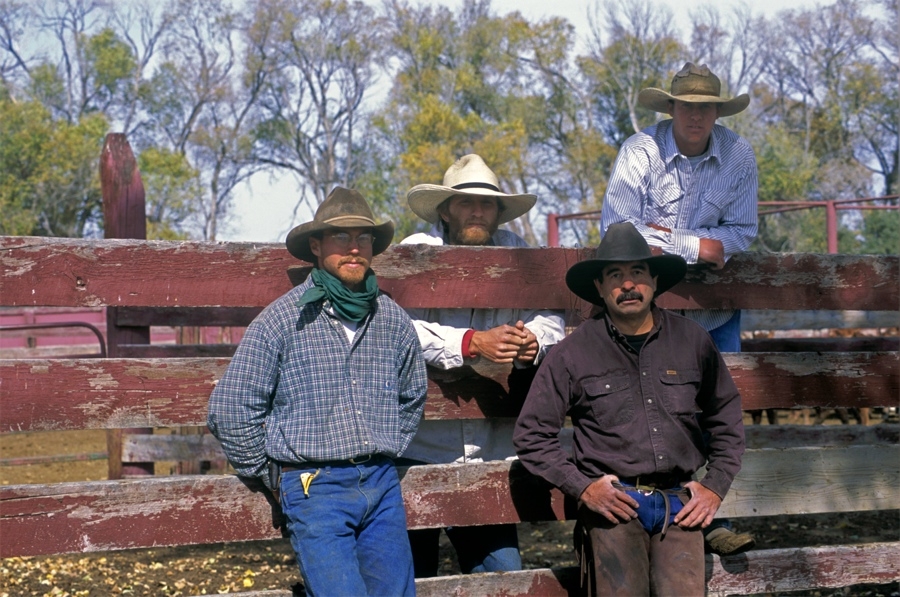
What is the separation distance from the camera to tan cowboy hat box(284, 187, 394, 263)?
3670 mm

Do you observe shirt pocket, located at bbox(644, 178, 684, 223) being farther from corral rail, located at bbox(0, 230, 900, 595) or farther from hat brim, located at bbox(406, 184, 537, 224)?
hat brim, located at bbox(406, 184, 537, 224)

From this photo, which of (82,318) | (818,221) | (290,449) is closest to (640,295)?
(290,449)

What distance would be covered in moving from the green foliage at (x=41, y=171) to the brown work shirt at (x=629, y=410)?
41.6m

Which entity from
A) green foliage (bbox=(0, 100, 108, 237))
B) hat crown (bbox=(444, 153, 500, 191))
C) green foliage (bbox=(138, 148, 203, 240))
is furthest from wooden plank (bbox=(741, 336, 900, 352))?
green foliage (bbox=(138, 148, 203, 240))

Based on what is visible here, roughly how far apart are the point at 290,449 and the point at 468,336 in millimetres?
851

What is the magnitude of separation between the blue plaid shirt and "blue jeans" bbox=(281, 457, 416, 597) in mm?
86

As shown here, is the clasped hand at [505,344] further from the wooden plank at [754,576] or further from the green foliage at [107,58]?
the green foliage at [107,58]

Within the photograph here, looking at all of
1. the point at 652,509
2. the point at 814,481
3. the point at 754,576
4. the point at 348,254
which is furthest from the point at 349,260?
the point at 814,481

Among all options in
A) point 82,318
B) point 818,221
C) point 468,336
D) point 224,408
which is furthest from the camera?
point 818,221

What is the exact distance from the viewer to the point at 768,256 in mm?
4531

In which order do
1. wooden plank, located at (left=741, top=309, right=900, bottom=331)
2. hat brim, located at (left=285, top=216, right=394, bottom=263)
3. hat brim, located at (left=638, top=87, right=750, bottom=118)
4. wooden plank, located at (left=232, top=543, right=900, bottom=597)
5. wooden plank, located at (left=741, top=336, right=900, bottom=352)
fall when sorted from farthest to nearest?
wooden plank, located at (left=741, top=309, right=900, bottom=331)
wooden plank, located at (left=741, top=336, right=900, bottom=352)
hat brim, located at (left=638, top=87, right=750, bottom=118)
wooden plank, located at (left=232, top=543, right=900, bottom=597)
hat brim, located at (left=285, top=216, right=394, bottom=263)

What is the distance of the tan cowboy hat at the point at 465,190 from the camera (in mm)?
4395

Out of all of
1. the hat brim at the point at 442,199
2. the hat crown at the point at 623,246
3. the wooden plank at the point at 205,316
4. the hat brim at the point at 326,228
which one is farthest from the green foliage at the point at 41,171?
the hat crown at the point at 623,246

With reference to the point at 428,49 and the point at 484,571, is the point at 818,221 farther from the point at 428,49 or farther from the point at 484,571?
the point at 484,571
